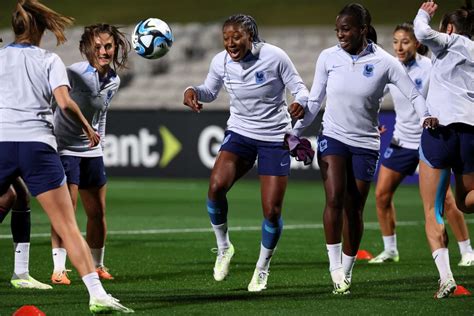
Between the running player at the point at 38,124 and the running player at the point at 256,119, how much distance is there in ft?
6.89

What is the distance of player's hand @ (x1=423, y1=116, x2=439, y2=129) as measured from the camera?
8742mm

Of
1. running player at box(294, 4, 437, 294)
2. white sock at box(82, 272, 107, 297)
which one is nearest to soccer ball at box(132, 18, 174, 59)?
running player at box(294, 4, 437, 294)

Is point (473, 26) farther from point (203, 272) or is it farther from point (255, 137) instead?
point (203, 272)

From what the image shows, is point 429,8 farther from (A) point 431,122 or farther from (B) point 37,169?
(B) point 37,169

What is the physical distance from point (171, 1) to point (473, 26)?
29.1 meters

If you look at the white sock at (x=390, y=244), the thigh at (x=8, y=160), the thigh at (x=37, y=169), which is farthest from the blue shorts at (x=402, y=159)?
the thigh at (x=8, y=160)

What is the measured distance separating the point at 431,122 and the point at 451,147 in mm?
256

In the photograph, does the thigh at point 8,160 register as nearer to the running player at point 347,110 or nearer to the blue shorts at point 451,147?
the running player at point 347,110

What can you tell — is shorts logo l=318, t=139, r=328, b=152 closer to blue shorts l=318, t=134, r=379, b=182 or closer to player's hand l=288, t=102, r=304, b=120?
blue shorts l=318, t=134, r=379, b=182

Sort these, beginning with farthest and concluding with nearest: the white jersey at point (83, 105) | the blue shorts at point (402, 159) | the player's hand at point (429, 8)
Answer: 1. the blue shorts at point (402, 159)
2. the white jersey at point (83, 105)
3. the player's hand at point (429, 8)

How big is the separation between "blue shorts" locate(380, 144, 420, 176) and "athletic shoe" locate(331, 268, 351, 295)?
10.6ft

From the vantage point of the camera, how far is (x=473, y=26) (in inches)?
350

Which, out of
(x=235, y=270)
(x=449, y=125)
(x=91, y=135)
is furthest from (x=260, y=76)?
(x=235, y=270)

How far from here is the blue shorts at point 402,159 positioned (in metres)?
12.2
